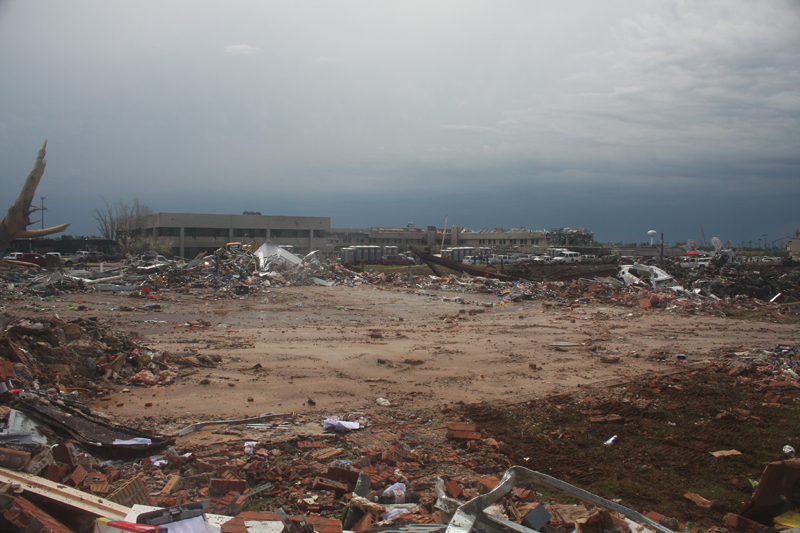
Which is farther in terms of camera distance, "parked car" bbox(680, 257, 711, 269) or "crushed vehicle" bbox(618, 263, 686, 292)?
"parked car" bbox(680, 257, 711, 269)

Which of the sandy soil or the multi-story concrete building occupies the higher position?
the multi-story concrete building

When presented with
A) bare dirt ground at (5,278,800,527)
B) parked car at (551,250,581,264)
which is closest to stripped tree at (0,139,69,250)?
bare dirt ground at (5,278,800,527)

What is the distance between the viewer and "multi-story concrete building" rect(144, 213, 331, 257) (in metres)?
47.7

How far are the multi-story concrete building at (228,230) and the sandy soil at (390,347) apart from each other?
31.8m

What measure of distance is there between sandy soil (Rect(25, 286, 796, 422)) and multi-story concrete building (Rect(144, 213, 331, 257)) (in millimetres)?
31774

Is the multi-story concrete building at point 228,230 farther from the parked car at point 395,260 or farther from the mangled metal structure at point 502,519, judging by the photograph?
the mangled metal structure at point 502,519

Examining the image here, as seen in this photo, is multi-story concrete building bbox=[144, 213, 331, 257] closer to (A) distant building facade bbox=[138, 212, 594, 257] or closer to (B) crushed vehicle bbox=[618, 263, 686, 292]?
(A) distant building facade bbox=[138, 212, 594, 257]

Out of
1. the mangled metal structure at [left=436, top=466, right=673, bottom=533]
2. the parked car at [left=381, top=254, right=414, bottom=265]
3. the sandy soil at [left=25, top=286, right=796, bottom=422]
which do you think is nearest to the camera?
the mangled metal structure at [left=436, top=466, right=673, bottom=533]

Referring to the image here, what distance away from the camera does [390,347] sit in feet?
34.9

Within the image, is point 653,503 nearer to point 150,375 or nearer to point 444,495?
point 444,495

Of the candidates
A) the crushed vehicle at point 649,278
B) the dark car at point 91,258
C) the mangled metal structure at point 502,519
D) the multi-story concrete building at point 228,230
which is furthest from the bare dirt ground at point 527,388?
the multi-story concrete building at point 228,230

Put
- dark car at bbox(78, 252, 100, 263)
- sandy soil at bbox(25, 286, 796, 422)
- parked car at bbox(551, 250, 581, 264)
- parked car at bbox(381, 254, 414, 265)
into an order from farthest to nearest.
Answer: parked car at bbox(381, 254, 414, 265) → dark car at bbox(78, 252, 100, 263) → parked car at bbox(551, 250, 581, 264) → sandy soil at bbox(25, 286, 796, 422)

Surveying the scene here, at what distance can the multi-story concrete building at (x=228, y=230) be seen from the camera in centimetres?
4769

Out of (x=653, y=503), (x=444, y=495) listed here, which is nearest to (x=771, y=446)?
(x=653, y=503)
